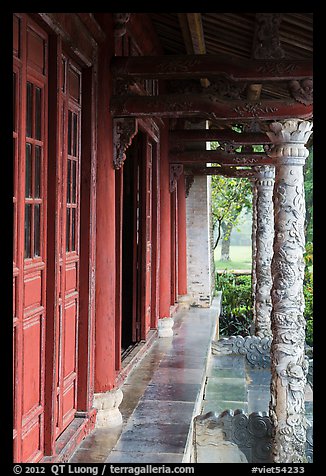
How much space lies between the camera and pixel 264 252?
Answer: 10.9 metres

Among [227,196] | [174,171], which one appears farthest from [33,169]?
[227,196]

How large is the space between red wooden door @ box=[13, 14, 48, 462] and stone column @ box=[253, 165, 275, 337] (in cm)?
736

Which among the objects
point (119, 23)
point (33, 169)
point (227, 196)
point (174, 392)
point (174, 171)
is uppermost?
point (119, 23)

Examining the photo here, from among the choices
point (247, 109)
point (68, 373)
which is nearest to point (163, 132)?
point (247, 109)

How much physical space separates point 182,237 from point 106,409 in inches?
333

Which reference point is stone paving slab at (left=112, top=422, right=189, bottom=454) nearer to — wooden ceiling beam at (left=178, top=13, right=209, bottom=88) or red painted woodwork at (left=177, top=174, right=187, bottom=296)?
wooden ceiling beam at (left=178, top=13, right=209, bottom=88)

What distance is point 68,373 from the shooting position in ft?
14.7

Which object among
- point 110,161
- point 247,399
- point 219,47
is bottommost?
point 247,399

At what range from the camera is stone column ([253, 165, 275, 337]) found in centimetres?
1073

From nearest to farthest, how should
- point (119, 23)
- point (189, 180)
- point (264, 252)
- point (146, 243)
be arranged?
point (119, 23) < point (146, 243) < point (264, 252) < point (189, 180)

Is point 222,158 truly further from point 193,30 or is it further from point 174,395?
point 174,395

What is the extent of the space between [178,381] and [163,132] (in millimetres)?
4260

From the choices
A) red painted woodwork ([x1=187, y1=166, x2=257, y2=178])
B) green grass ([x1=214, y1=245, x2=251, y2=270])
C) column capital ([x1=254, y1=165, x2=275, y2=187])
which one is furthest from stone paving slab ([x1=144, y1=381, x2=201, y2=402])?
green grass ([x1=214, y1=245, x2=251, y2=270])

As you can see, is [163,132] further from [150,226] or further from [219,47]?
[219,47]
